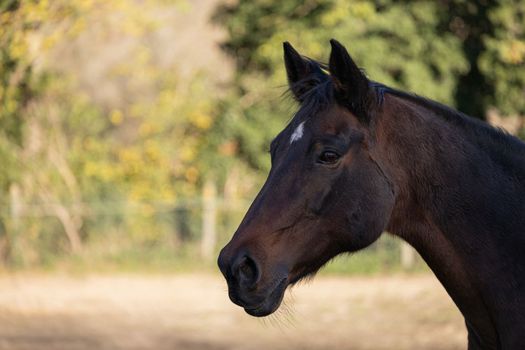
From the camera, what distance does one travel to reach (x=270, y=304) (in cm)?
294

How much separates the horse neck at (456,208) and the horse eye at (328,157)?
20 cm

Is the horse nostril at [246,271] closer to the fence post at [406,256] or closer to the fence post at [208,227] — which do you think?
the fence post at [406,256]

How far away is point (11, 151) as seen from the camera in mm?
15656

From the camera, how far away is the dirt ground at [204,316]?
31.2 feet

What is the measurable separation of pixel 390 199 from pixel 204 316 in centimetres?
873

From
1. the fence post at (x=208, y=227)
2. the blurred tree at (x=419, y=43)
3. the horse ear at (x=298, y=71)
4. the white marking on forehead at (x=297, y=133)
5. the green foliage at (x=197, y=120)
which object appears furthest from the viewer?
the fence post at (x=208, y=227)

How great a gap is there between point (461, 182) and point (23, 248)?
13.1 metres

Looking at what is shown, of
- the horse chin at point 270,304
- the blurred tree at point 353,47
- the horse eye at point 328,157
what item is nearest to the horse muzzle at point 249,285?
the horse chin at point 270,304

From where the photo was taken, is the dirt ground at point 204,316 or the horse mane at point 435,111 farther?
the dirt ground at point 204,316

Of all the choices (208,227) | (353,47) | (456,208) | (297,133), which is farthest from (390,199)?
(353,47)

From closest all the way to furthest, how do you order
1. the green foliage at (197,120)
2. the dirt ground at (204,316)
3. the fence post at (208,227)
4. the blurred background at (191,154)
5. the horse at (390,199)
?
1. the horse at (390,199)
2. the dirt ground at (204,316)
3. the blurred background at (191,154)
4. the green foliage at (197,120)
5. the fence post at (208,227)

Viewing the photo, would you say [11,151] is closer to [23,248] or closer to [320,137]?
[23,248]

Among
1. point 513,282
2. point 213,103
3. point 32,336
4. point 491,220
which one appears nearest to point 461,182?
point 491,220

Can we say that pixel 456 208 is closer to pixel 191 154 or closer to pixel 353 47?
pixel 353 47
